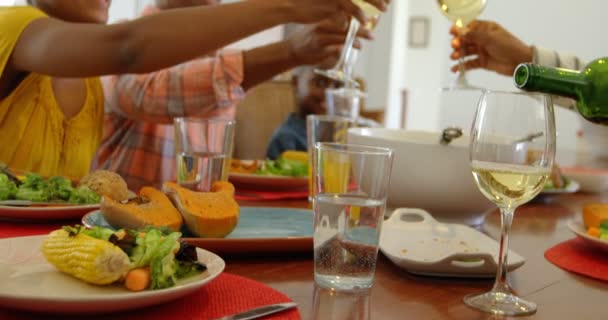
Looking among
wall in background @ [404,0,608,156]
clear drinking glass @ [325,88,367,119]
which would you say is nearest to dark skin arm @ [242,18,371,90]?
clear drinking glass @ [325,88,367,119]

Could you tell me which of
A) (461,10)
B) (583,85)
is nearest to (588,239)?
(583,85)

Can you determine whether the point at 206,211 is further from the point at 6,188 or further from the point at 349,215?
the point at 6,188

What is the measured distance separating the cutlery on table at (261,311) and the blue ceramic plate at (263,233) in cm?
19

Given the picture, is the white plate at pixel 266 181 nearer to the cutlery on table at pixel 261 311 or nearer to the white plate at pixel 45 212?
the white plate at pixel 45 212

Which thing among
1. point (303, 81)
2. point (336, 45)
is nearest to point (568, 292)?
point (336, 45)

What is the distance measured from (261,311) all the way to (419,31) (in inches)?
302

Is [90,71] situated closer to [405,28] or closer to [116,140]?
[116,140]

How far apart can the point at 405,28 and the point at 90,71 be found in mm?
6819

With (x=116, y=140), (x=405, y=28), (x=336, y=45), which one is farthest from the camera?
(x=405, y=28)

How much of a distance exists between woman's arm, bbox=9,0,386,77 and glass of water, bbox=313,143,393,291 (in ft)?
2.34

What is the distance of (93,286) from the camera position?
536 mm

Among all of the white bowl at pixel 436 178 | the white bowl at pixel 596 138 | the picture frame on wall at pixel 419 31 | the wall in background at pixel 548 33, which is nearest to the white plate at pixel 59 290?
the white bowl at pixel 436 178

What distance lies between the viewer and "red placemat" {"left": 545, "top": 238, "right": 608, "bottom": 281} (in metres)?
0.81

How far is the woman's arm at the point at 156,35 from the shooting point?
4.39ft
